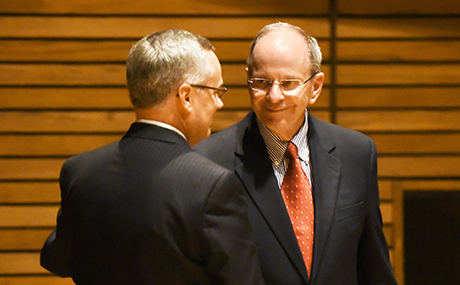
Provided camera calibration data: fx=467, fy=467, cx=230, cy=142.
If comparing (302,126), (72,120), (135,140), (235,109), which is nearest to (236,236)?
(135,140)

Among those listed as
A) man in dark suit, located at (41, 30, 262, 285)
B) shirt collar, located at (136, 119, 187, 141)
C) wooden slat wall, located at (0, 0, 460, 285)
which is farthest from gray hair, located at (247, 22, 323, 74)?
wooden slat wall, located at (0, 0, 460, 285)

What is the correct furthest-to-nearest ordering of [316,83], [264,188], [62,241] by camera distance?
1. [316,83]
2. [264,188]
3. [62,241]

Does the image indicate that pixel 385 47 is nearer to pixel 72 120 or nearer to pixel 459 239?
pixel 459 239

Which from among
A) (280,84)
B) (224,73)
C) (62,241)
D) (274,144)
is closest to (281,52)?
(280,84)

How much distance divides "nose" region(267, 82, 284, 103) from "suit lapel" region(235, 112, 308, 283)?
0.15 meters

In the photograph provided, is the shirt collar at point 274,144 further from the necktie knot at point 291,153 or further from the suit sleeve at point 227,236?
the suit sleeve at point 227,236

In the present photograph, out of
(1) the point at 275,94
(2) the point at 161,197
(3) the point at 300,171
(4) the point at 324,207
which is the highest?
(1) the point at 275,94

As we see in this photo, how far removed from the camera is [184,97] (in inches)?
51.9

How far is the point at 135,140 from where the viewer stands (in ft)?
4.22

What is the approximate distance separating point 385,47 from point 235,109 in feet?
4.17

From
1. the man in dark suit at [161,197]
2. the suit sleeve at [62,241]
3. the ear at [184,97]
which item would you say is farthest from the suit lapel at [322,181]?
the suit sleeve at [62,241]

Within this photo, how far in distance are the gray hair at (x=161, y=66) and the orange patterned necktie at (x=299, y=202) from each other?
1.74 ft

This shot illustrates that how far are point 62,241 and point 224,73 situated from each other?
2398mm

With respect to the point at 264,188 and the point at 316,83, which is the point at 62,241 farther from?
the point at 316,83
